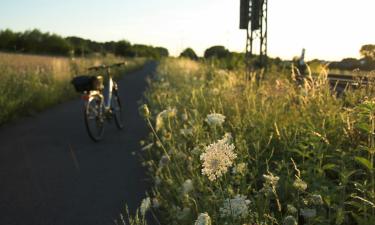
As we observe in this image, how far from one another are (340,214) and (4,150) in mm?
6550

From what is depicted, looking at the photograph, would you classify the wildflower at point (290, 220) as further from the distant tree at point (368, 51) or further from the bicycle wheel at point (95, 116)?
the bicycle wheel at point (95, 116)

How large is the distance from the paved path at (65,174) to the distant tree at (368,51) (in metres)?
2.98

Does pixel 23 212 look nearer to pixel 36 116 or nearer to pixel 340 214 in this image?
pixel 340 214

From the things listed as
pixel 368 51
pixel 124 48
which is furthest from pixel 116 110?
pixel 124 48

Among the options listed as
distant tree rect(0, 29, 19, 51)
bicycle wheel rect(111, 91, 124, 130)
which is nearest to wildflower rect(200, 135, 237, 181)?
bicycle wheel rect(111, 91, 124, 130)

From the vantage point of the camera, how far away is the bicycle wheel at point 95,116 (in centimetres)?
837

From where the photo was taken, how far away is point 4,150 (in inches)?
303

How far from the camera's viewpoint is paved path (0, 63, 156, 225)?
16.1 ft

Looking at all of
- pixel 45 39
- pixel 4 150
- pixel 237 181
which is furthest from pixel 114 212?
pixel 45 39

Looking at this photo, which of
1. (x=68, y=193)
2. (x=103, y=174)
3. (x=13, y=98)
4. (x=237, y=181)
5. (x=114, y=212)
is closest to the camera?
(x=237, y=181)

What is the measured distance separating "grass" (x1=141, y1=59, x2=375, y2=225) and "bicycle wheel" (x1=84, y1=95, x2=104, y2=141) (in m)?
1.80

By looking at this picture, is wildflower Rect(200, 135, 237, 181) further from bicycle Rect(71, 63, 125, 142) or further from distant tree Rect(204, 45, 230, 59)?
distant tree Rect(204, 45, 230, 59)

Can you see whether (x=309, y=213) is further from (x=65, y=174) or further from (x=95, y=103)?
(x=95, y=103)

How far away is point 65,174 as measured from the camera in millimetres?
6359
